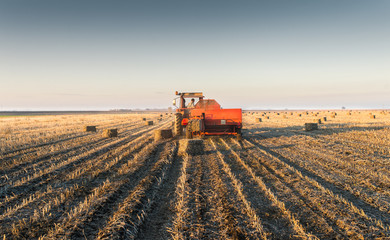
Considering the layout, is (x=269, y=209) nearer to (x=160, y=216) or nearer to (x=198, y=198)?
(x=198, y=198)

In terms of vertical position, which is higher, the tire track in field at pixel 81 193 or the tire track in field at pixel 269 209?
the tire track in field at pixel 269 209

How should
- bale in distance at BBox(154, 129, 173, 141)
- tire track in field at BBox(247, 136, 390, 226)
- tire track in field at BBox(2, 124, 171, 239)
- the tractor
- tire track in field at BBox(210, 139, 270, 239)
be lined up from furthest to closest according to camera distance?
bale in distance at BBox(154, 129, 173, 141)
the tractor
tire track in field at BBox(247, 136, 390, 226)
tire track in field at BBox(2, 124, 171, 239)
tire track in field at BBox(210, 139, 270, 239)

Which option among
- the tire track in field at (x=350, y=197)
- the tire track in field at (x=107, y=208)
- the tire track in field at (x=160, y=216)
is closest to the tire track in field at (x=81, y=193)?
the tire track in field at (x=107, y=208)

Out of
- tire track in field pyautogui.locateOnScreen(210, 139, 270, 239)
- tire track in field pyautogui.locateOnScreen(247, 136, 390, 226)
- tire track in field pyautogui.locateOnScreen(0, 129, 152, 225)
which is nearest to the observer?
tire track in field pyautogui.locateOnScreen(210, 139, 270, 239)

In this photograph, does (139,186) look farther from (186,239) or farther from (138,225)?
(186,239)

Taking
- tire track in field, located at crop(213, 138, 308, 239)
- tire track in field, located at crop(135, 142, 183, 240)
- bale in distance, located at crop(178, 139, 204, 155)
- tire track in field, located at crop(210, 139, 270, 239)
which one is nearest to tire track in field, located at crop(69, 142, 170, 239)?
tire track in field, located at crop(135, 142, 183, 240)

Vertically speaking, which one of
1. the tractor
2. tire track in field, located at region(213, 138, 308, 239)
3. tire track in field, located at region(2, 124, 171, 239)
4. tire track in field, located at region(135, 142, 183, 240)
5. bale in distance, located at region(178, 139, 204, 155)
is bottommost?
tire track in field, located at region(135, 142, 183, 240)

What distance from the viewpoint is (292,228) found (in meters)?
3.22

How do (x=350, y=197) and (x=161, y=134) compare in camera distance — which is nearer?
(x=350, y=197)

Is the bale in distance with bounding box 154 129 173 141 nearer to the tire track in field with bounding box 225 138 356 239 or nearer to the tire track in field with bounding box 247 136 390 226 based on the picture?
the tire track in field with bounding box 225 138 356 239

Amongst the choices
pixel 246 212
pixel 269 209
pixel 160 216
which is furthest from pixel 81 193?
pixel 269 209

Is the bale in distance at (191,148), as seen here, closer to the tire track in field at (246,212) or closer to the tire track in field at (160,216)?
the tire track in field at (246,212)

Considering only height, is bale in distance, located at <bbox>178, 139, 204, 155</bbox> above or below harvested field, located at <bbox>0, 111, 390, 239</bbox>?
above

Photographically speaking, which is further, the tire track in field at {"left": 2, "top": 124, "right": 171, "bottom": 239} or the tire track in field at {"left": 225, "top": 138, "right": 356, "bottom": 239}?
the tire track in field at {"left": 2, "top": 124, "right": 171, "bottom": 239}
